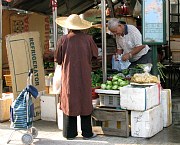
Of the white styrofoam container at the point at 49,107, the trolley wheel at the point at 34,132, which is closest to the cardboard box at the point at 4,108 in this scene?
the white styrofoam container at the point at 49,107

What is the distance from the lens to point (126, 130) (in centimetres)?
687

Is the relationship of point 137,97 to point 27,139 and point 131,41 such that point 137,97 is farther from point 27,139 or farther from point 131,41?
point 27,139

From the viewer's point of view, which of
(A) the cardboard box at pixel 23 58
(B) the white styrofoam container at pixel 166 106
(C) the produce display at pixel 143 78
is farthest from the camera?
(A) the cardboard box at pixel 23 58

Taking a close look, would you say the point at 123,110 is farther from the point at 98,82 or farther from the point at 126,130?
the point at 98,82

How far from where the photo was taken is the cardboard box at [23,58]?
813 centimetres

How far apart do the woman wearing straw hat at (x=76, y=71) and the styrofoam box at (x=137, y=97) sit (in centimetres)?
57

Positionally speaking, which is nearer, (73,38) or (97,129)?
(73,38)

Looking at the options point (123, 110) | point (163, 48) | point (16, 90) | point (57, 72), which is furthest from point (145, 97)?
point (163, 48)

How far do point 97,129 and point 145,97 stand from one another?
1.09 m

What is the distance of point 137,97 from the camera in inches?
264

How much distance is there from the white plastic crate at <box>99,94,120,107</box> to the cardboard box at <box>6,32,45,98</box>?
5.98 ft

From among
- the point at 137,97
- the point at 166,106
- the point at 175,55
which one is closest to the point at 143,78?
the point at 137,97

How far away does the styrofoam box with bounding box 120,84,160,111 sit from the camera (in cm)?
666

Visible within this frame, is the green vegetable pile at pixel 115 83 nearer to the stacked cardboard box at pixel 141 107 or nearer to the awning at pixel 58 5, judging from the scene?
the stacked cardboard box at pixel 141 107
